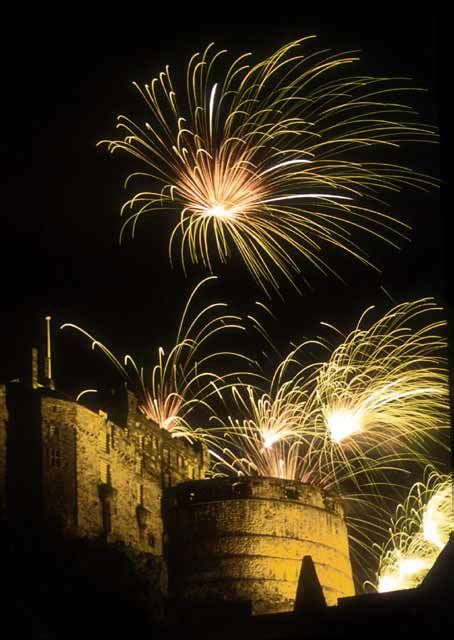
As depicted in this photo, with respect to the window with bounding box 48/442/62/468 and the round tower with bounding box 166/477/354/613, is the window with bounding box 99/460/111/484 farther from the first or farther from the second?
the round tower with bounding box 166/477/354/613

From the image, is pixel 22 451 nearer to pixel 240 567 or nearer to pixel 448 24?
pixel 240 567

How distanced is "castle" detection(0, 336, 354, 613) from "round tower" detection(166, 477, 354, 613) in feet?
0.15

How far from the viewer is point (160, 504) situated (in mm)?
59781

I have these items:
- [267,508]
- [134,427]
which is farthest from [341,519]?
[134,427]

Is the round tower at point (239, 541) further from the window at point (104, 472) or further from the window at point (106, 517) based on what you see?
the window at point (104, 472)

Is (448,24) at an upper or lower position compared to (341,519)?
lower

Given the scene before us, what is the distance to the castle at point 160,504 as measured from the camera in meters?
51.2

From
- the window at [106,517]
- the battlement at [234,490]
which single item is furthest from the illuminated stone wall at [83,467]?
the battlement at [234,490]

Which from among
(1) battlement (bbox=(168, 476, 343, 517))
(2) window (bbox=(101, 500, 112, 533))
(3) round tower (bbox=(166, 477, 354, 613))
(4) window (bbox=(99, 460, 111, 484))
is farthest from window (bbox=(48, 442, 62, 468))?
(1) battlement (bbox=(168, 476, 343, 517))

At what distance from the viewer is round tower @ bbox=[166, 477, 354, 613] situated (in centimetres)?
5797

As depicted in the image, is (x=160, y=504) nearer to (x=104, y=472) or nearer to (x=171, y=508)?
(x=171, y=508)

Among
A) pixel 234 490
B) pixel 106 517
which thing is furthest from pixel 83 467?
pixel 234 490

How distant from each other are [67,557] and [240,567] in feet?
36.0

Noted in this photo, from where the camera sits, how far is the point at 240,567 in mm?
58688
